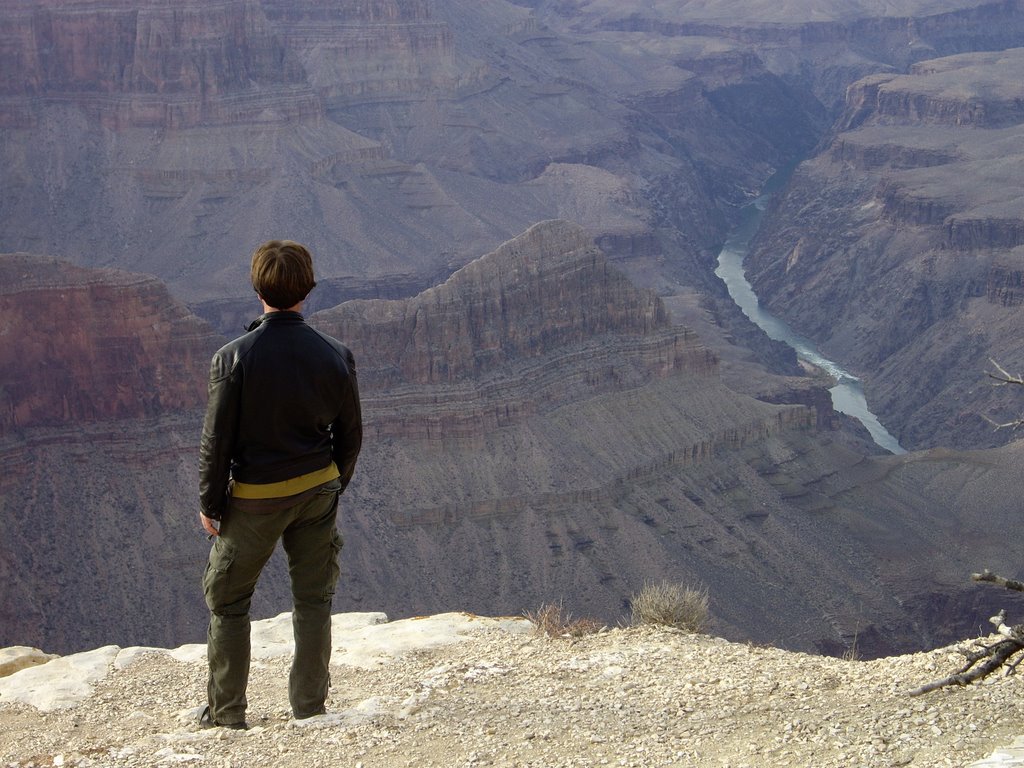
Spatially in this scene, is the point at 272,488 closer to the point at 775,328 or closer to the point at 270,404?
the point at 270,404

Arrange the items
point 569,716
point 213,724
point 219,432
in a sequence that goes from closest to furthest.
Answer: point 219,432 < point 569,716 < point 213,724

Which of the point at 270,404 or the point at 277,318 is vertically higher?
the point at 277,318

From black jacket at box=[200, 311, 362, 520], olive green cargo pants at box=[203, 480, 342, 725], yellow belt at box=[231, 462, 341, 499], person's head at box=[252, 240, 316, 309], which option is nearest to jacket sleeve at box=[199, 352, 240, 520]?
black jacket at box=[200, 311, 362, 520]

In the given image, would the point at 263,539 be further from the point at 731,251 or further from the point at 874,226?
the point at 731,251

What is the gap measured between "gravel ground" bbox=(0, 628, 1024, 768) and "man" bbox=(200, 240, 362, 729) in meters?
1.12

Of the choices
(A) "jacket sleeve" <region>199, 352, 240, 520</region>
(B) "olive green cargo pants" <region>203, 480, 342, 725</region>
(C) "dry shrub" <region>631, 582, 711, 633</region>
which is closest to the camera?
(A) "jacket sleeve" <region>199, 352, 240, 520</region>

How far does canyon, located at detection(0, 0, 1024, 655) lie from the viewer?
139ft

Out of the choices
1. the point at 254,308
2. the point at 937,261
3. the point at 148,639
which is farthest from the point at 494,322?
the point at 937,261

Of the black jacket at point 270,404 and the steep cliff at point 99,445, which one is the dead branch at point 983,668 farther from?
the steep cliff at point 99,445

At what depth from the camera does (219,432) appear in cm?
1157

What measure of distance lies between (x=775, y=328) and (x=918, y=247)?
12.3 metres

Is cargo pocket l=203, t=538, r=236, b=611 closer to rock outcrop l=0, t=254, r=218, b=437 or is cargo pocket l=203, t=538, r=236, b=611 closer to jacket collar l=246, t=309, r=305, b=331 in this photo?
jacket collar l=246, t=309, r=305, b=331

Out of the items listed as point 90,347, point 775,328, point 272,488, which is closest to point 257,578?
point 272,488

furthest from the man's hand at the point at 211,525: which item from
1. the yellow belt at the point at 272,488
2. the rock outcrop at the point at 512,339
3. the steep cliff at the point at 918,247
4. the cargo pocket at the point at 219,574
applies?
the steep cliff at the point at 918,247
